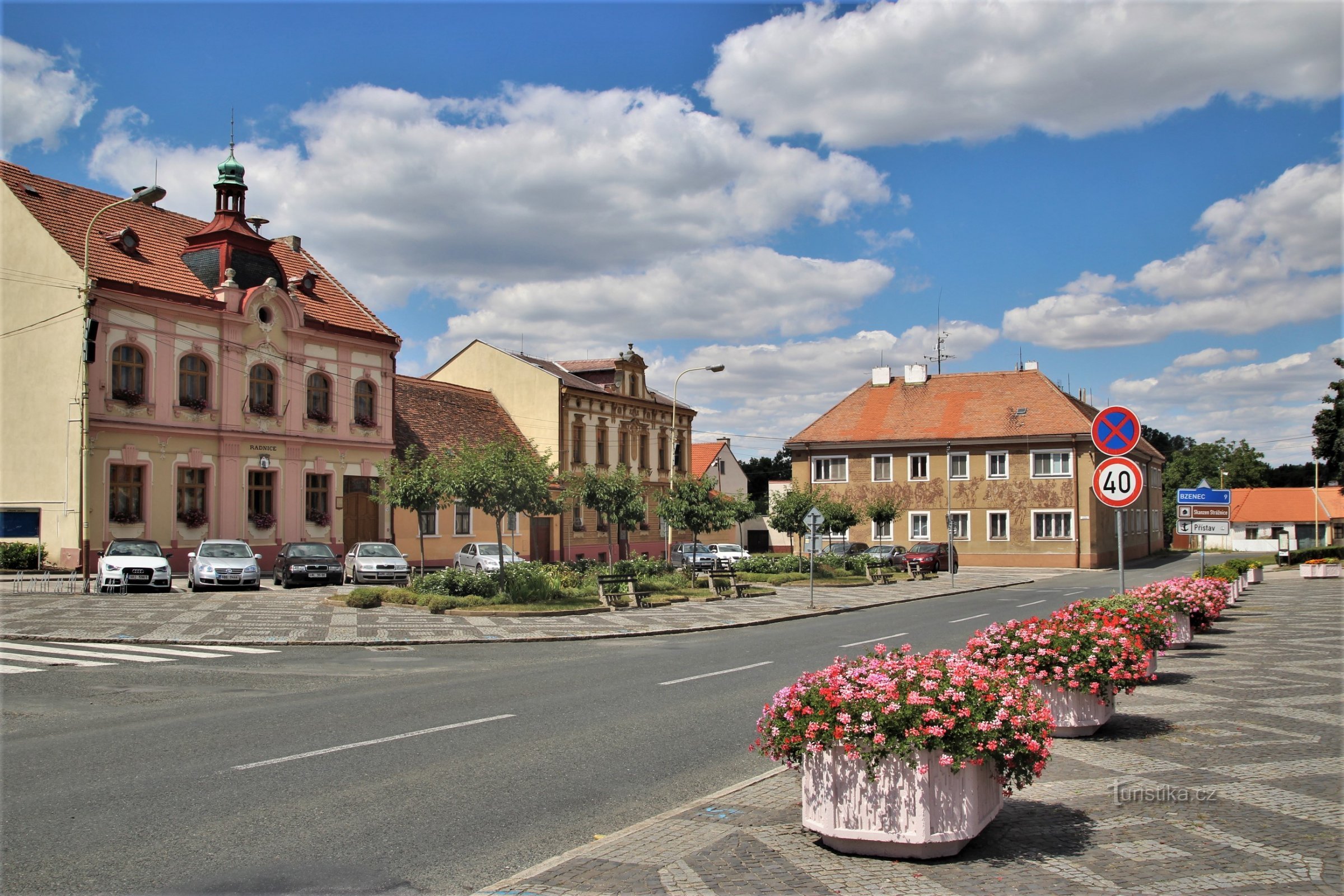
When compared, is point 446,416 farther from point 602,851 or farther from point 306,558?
point 602,851

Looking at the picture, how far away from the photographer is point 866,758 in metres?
5.70

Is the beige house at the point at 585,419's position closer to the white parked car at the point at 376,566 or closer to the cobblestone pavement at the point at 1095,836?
the white parked car at the point at 376,566

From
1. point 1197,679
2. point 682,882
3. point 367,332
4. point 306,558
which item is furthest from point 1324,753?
point 367,332

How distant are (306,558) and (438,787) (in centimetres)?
2563

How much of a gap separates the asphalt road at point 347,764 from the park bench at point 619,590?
35.6 ft

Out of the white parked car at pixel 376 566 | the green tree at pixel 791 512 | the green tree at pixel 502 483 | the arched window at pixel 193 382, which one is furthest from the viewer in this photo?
the green tree at pixel 791 512

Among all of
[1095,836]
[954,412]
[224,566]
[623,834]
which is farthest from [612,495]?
[954,412]

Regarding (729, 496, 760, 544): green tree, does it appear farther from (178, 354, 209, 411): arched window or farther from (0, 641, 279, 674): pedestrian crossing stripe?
(0, 641, 279, 674): pedestrian crossing stripe

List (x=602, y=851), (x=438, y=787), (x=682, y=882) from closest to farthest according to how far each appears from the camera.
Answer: (x=682, y=882) → (x=602, y=851) → (x=438, y=787)

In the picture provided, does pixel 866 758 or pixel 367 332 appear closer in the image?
pixel 866 758

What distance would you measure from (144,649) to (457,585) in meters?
10.3


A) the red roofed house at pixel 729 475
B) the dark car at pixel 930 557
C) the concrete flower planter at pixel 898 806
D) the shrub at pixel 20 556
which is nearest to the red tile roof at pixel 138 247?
the shrub at pixel 20 556

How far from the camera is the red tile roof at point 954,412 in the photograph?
57250 mm

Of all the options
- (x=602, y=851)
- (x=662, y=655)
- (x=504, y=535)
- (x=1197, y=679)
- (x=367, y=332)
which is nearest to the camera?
(x=602, y=851)
